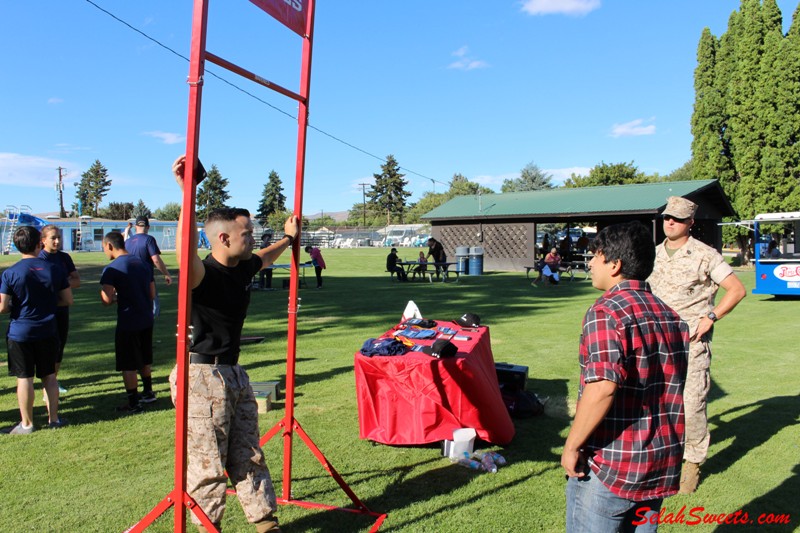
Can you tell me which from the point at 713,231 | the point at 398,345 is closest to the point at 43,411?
the point at 398,345

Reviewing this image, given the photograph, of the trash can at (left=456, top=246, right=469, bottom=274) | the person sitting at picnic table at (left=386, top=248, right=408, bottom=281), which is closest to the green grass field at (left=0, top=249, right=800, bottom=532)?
the person sitting at picnic table at (left=386, top=248, right=408, bottom=281)

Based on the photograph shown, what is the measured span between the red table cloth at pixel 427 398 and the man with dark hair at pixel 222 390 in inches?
74.5

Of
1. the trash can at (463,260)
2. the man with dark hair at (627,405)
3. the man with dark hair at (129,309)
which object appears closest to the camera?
the man with dark hair at (627,405)

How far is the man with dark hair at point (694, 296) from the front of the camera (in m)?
4.30

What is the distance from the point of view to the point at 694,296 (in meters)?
4.45

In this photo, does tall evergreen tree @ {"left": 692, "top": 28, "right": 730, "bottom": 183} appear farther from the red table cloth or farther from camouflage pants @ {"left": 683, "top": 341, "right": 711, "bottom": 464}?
the red table cloth

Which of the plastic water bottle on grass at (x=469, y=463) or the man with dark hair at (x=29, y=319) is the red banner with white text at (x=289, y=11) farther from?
the man with dark hair at (x=29, y=319)

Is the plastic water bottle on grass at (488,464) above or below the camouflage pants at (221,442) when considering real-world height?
below

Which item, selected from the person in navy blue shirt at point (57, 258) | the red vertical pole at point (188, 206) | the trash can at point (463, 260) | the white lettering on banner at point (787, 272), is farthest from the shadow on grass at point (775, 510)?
the trash can at point (463, 260)

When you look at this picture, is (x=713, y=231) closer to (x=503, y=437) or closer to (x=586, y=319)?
(x=503, y=437)

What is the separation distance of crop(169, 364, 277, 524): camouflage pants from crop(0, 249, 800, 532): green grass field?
693mm

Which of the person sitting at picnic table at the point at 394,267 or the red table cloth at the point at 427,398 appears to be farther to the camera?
the person sitting at picnic table at the point at 394,267

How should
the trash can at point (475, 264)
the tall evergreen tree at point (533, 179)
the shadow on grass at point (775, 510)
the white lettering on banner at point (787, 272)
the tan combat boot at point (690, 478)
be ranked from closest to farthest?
the shadow on grass at point (775, 510), the tan combat boot at point (690, 478), the white lettering on banner at point (787, 272), the trash can at point (475, 264), the tall evergreen tree at point (533, 179)

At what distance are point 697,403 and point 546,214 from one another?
26.3 metres
